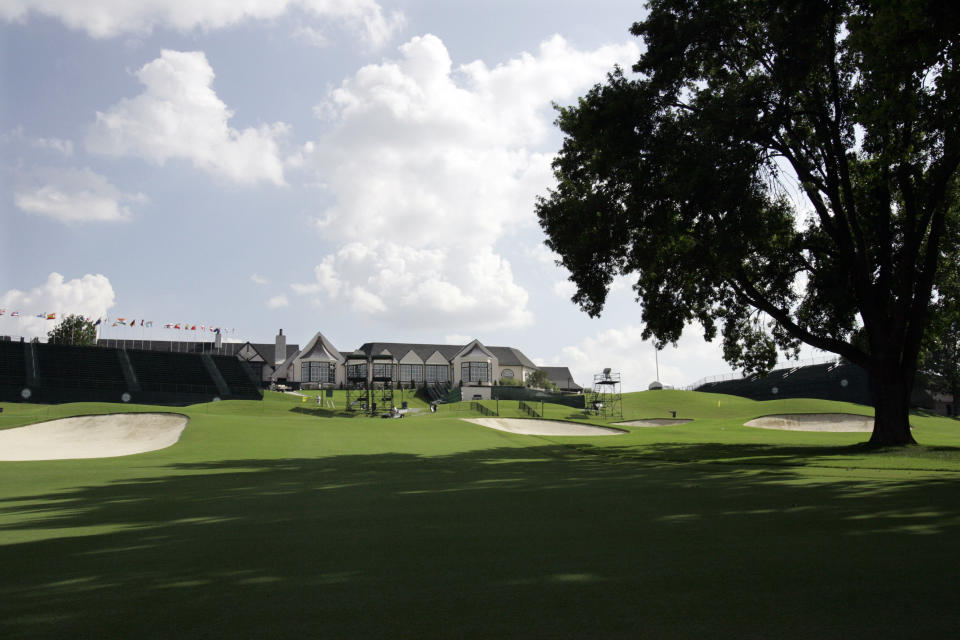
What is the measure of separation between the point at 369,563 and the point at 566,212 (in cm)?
2047

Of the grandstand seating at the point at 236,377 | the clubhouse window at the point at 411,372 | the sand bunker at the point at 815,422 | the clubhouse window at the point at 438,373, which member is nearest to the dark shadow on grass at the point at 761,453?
the sand bunker at the point at 815,422

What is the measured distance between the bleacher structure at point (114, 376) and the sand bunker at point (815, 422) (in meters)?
48.3

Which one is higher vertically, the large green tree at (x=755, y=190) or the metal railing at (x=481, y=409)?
the large green tree at (x=755, y=190)

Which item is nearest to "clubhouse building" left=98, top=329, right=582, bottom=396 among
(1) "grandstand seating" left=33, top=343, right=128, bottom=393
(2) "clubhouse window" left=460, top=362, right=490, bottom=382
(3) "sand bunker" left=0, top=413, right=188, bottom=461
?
(2) "clubhouse window" left=460, top=362, right=490, bottom=382

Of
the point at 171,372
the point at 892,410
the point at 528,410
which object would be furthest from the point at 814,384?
the point at 171,372

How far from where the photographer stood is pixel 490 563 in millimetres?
5629

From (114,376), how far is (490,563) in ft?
221

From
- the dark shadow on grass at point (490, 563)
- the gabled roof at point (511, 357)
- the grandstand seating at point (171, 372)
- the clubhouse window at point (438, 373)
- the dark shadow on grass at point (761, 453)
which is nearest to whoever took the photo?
the dark shadow on grass at point (490, 563)

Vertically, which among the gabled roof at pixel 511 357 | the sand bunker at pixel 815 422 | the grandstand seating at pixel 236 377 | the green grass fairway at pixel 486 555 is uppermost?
the gabled roof at pixel 511 357

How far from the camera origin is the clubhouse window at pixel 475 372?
102m

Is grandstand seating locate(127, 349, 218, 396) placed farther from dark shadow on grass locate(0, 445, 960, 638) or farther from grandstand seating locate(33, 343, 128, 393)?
dark shadow on grass locate(0, 445, 960, 638)

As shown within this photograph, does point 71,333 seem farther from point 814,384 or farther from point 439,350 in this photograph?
point 814,384

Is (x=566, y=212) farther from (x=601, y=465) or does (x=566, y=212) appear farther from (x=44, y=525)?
(x=44, y=525)

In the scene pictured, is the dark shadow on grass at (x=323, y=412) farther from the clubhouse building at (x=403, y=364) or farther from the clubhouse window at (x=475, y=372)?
the clubhouse window at (x=475, y=372)
